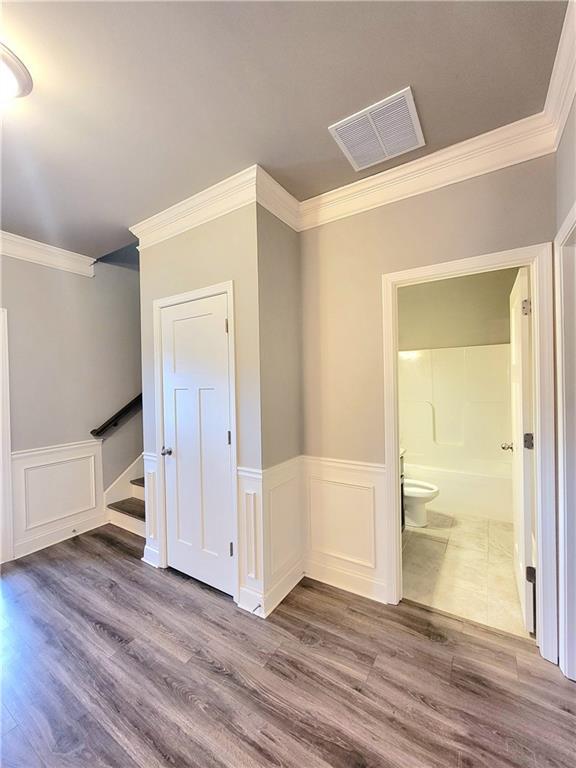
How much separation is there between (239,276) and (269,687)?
82.9 inches

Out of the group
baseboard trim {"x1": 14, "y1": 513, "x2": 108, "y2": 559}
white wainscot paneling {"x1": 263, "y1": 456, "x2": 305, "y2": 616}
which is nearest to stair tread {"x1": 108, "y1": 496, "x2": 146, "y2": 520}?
baseboard trim {"x1": 14, "y1": 513, "x2": 108, "y2": 559}

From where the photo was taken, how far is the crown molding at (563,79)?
1.07 metres

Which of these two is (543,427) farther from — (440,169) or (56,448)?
(56,448)

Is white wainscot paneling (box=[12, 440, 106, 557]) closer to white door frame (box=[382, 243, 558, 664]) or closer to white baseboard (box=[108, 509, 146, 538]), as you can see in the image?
white baseboard (box=[108, 509, 146, 538])

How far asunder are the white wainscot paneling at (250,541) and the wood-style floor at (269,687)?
10cm

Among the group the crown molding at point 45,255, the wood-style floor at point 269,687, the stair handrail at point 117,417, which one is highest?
the crown molding at point 45,255

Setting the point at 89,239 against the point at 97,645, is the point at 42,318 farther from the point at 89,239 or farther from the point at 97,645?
the point at 97,645

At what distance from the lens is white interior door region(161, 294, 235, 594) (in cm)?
201

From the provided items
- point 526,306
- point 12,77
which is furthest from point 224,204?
point 526,306

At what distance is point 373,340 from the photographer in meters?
1.97

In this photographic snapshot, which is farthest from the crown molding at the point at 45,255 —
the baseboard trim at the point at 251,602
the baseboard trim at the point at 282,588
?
the baseboard trim at the point at 282,588

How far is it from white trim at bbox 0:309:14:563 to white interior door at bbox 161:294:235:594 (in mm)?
1356

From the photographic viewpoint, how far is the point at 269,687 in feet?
4.62

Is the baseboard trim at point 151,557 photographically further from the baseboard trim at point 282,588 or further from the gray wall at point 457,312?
the gray wall at point 457,312
